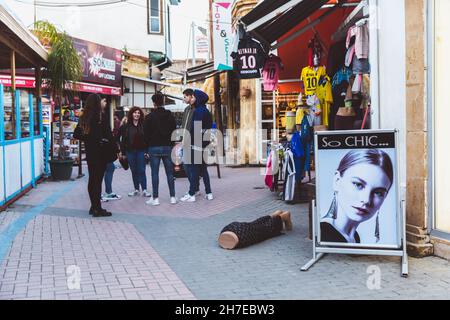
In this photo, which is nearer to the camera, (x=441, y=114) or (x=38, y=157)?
(x=441, y=114)

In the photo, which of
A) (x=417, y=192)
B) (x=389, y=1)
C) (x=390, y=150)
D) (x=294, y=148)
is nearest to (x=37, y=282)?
(x=390, y=150)

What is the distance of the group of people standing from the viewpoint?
8133mm

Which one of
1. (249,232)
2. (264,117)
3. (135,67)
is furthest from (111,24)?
(249,232)

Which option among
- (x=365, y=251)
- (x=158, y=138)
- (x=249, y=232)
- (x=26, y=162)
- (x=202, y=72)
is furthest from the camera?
(x=202, y=72)

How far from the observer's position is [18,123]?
9.98m

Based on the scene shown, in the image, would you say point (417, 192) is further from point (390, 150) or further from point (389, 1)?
point (389, 1)

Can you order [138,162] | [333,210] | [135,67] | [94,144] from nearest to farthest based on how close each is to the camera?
[333,210]
[94,144]
[138,162]
[135,67]

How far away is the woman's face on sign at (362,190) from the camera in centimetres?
509

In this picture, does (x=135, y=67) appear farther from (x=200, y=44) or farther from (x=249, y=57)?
(x=249, y=57)

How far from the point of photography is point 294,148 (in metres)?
8.97

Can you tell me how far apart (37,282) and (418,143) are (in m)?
3.95

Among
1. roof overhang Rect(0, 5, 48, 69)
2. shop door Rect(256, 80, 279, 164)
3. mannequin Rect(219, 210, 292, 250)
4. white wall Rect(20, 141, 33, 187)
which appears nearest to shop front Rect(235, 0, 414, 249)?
mannequin Rect(219, 210, 292, 250)

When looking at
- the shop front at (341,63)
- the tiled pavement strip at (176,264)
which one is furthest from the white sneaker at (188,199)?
the shop front at (341,63)

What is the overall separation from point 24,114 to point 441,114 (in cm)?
829
